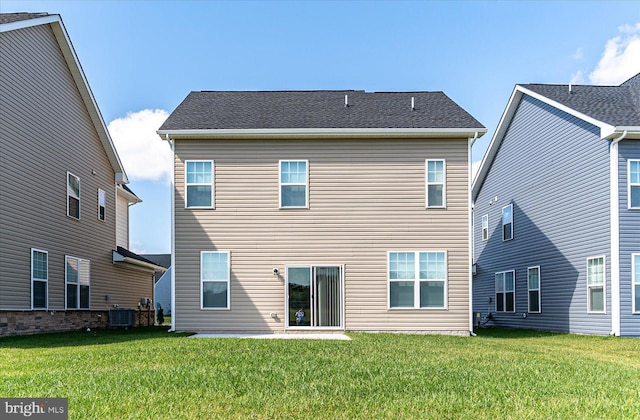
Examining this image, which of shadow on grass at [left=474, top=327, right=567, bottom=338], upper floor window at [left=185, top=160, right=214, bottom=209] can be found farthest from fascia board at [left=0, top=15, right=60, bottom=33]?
shadow on grass at [left=474, top=327, right=567, bottom=338]

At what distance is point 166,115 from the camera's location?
17844mm

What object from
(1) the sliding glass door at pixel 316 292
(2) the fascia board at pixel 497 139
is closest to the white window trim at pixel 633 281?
(1) the sliding glass door at pixel 316 292

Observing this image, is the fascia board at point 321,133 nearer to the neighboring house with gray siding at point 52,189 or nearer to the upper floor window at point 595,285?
the neighboring house with gray siding at point 52,189

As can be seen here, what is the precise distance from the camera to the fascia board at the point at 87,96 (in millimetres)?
17500

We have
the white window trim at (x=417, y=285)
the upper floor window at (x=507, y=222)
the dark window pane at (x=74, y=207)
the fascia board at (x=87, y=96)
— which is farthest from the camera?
the upper floor window at (x=507, y=222)

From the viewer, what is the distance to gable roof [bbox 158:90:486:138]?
651 inches

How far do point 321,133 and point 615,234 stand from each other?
7.69m

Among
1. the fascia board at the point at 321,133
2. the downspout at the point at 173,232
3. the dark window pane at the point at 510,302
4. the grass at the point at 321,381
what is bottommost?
the dark window pane at the point at 510,302

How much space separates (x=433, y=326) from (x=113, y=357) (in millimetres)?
9073

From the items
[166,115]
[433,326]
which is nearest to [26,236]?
[166,115]

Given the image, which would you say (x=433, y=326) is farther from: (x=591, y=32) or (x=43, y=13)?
(x=43, y=13)

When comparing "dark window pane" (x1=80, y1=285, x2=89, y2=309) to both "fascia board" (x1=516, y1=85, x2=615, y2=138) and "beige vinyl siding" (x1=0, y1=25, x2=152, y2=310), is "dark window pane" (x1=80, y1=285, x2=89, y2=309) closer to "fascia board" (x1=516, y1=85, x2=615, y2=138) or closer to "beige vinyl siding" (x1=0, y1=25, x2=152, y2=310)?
"beige vinyl siding" (x1=0, y1=25, x2=152, y2=310)

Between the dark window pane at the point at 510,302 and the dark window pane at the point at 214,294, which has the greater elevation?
the dark window pane at the point at 214,294

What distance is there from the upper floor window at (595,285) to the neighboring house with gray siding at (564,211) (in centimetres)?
3
